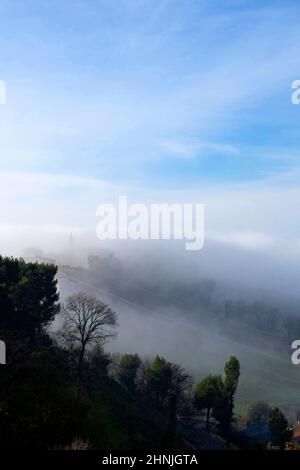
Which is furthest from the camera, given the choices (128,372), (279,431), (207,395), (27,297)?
(128,372)

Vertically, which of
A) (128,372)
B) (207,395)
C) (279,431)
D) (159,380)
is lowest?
(279,431)

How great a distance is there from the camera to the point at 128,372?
8219 cm

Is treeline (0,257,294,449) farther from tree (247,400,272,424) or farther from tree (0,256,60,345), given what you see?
tree (247,400,272,424)

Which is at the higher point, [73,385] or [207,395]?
[73,385]

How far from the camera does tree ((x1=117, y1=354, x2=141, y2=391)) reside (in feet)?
268

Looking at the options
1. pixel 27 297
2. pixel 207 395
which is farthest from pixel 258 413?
pixel 27 297

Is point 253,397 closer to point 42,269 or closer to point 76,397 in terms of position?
point 42,269

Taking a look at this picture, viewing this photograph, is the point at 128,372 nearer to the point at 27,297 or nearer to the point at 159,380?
the point at 159,380

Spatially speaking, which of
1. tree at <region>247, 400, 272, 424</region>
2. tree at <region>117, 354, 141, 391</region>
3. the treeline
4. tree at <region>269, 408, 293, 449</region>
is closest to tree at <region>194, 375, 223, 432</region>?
the treeline

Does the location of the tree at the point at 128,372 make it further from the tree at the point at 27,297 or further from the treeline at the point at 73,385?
the tree at the point at 27,297

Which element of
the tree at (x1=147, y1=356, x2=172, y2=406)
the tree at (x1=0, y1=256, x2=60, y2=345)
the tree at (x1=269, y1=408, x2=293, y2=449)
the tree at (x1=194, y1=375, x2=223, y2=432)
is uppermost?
the tree at (x1=0, y1=256, x2=60, y2=345)

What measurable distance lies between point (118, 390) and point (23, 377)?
37.6m
